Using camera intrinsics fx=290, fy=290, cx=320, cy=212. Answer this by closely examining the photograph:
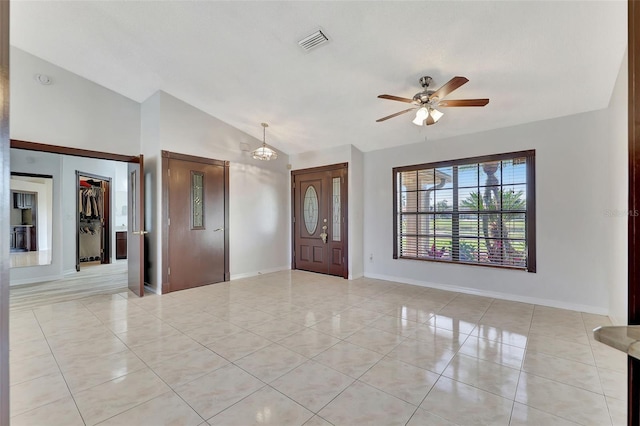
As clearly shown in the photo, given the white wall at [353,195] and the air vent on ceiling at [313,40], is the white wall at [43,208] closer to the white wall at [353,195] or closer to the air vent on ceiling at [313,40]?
the white wall at [353,195]

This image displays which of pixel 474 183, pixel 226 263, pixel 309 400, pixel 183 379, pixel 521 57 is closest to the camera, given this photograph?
pixel 309 400

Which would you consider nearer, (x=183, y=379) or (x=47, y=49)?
(x=183, y=379)

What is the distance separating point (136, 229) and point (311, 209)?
10.8 ft

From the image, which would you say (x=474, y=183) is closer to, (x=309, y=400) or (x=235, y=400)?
(x=309, y=400)

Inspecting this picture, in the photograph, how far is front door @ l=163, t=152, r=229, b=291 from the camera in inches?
190

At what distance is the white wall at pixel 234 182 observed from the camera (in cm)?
474

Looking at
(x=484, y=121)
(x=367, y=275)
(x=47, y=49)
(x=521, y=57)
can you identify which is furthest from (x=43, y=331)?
(x=484, y=121)

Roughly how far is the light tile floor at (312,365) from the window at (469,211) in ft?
3.05

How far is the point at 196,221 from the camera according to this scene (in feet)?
17.0

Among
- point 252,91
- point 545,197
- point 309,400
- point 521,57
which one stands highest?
point 252,91

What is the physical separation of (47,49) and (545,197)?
23.0ft

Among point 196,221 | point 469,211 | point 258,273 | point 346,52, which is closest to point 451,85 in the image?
point 346,52

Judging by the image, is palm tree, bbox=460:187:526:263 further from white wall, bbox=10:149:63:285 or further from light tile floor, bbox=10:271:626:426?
white wall, bbox=10:149:63:285

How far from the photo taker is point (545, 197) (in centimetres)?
400
